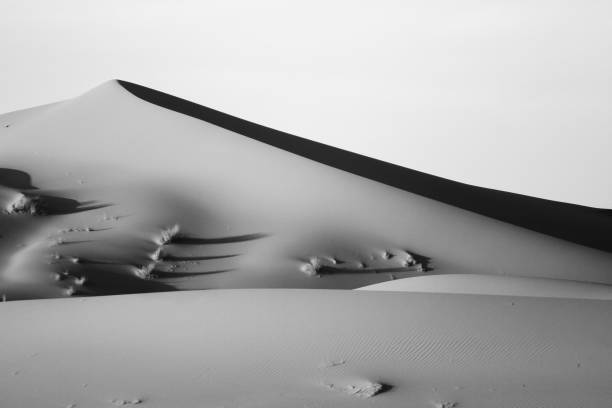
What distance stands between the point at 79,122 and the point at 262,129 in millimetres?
5999

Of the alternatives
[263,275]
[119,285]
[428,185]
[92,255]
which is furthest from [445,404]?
[428,185]

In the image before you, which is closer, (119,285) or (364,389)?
(364,389)

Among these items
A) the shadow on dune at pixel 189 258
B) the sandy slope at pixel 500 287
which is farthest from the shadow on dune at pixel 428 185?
the sandy slope at pixel 500 287

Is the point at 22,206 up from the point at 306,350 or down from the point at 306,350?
down

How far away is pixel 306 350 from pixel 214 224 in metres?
8.64

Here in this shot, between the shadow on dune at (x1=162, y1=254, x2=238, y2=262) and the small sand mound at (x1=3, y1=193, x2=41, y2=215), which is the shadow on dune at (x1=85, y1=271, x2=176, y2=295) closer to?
the shadow on dune at (x1=162, y1=254, x2=238, y2=262)

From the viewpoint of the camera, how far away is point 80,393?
552 centimetres

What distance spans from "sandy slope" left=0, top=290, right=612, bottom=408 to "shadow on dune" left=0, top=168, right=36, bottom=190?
7586mm

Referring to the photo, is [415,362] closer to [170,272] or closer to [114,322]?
[114,322]

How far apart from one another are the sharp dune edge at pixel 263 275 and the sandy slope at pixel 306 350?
3cm

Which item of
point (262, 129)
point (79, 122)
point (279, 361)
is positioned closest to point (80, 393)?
point (279, 361)

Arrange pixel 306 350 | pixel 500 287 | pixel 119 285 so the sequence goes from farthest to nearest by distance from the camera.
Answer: pixel 119 285 < pixel 500 287 < pixel 306 350

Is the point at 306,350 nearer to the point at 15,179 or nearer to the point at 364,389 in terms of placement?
the point at 364,389

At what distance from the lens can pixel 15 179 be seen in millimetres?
15969
